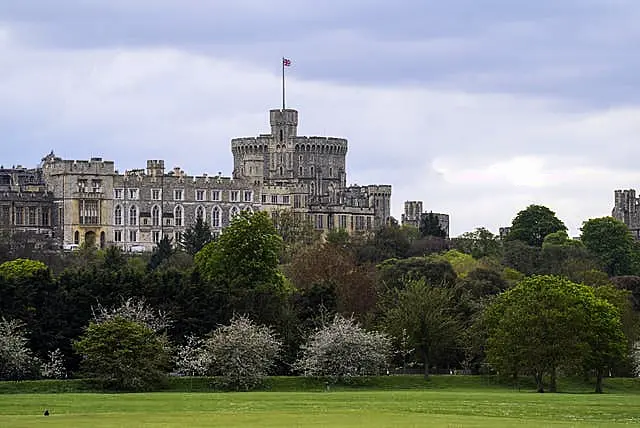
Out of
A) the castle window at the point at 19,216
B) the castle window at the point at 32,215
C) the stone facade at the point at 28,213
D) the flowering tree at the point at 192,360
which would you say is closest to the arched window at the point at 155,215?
the stone facade at the point at 28,213

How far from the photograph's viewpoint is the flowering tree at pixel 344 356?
85.4 metres

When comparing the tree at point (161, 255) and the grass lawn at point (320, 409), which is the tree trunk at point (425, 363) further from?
the tree at point (161, 255)

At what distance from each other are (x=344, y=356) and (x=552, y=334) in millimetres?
9513

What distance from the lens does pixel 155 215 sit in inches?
7589

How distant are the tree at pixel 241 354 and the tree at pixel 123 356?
3059 mm

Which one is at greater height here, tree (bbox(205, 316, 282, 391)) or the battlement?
the battlement

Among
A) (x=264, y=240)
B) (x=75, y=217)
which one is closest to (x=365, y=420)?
(x=264, y=240)

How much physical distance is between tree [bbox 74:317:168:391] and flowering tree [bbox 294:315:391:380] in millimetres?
7755

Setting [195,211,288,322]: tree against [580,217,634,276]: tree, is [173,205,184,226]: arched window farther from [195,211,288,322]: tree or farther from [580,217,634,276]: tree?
[195,211,288,322]: tree

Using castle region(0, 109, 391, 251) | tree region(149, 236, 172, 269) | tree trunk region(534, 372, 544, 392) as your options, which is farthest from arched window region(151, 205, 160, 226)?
tree trunk region(534, 372, 544, 392)

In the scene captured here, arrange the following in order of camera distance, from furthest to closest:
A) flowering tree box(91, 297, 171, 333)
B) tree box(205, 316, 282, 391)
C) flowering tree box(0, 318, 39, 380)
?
flowering tree box(91, 297, 171, 333)
tree box(205, 316, 282, 391)
flowering tree box(0, 318, 39, 380)

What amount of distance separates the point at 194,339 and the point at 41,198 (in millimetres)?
102039

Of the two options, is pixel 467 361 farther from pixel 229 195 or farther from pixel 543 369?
pixel 229 195

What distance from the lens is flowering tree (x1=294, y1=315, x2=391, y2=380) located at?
280ft
